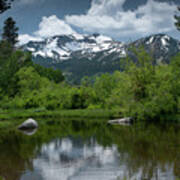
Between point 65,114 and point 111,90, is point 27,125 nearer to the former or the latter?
point 65,114

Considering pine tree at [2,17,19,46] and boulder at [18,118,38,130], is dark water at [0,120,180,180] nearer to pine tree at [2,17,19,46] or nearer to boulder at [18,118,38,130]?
boulder at [18,118,38,130]

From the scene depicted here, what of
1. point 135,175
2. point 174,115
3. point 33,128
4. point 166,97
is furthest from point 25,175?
point 174,115

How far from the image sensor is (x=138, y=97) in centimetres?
3556

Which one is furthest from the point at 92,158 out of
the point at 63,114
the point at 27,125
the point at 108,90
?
the point at 108,90

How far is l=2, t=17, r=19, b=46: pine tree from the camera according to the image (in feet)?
245

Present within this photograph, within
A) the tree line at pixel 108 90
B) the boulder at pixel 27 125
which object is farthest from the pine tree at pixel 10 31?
the boulder at pixel 27 125

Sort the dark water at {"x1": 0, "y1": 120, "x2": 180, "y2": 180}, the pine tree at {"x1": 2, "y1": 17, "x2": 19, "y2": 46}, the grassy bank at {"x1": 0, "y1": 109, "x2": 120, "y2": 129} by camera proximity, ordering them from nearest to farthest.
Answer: the dark water at {"x1": 0, "y1": 120, "x2": 180, "y2": 180}, the grassy bank at {"x1": 0, "y1": 109, "x2": 120, "y2": 129}, the pine tree at {"x1": 2, "y1": 17, "x2": 19, "y2": 46}

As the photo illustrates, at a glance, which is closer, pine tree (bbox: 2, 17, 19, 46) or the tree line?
the tree line

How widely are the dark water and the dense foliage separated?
40.8ft

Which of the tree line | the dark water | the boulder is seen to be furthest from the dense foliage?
the dark water

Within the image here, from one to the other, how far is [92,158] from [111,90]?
39.4 m

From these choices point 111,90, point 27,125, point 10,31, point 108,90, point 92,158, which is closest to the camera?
point 92,158

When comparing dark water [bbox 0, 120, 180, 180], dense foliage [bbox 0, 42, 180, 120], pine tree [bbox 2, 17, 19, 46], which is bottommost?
dark water [bbox 0, 120, 180, 180]

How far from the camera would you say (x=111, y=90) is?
5400 cm
